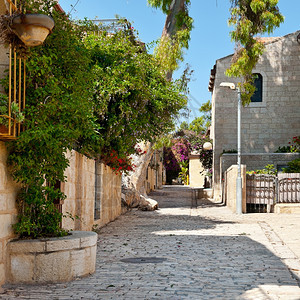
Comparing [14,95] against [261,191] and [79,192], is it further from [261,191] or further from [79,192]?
[261,191]

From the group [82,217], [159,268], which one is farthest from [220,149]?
[159,268]

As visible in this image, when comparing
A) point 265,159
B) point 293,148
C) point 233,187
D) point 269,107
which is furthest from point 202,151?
point 233,187

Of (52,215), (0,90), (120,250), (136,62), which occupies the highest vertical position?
(136,62)

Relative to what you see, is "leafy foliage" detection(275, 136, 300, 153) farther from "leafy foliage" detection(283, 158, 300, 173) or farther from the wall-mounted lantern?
the wall-mounted lantern

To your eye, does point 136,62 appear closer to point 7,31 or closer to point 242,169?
point 242,169

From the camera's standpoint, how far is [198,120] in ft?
168

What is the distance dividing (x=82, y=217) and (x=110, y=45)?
5330 mm

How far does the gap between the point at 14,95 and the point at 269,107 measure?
2178 centimetres

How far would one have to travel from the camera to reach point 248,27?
21.9 m

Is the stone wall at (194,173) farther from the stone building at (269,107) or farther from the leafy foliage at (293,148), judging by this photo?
the leafy foliage at (293,148)

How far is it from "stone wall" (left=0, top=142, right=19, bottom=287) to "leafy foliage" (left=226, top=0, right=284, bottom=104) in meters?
18.3

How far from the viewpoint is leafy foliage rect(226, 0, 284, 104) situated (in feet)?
71.6

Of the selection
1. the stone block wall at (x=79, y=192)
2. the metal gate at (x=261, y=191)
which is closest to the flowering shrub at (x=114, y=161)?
the stone block wall at (x=79, y=192)

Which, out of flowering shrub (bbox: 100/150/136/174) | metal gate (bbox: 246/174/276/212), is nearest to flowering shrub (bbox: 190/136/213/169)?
metal gate (bbox: 246/174/276/212)
